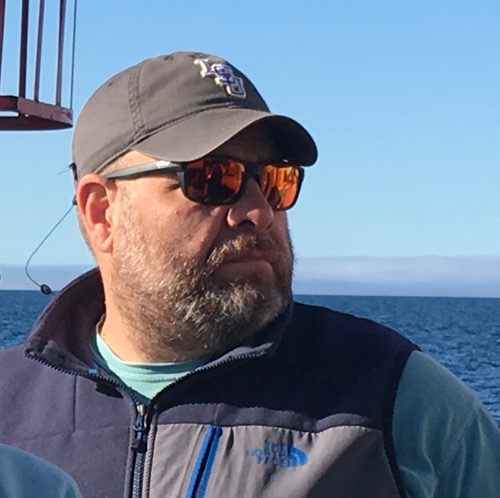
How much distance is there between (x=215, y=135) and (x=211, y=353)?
21.5 inches

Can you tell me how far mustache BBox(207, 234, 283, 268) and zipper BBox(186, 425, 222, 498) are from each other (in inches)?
16.4

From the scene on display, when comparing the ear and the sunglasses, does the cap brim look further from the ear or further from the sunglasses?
the ear

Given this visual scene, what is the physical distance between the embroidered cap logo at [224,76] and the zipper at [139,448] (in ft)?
2.82

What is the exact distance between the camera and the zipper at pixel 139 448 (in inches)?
111

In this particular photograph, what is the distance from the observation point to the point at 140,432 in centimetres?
288

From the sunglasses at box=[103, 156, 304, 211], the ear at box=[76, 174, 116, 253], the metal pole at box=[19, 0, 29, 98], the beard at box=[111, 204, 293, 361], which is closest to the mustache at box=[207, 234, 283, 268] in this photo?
the beard at box=[111, 204, 293, 361]

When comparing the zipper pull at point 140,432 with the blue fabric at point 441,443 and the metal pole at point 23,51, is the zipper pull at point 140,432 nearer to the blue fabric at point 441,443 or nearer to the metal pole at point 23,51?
the blue fabric at point 441,443

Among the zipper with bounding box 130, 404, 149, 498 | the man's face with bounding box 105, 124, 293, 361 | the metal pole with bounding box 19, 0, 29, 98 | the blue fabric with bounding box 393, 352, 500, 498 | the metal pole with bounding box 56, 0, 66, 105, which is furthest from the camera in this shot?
the metal pole with bounding box 56, 0, 66, 105

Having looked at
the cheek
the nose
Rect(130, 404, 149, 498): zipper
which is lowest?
Rect(130, 404, 149, 498): zipper

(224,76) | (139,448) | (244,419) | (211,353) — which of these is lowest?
(139,448)

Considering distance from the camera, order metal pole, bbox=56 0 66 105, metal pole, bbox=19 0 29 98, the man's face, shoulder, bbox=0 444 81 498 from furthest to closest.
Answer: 1. metal pole, bbox=56 0 66 105
2. metal pole, bbox=19 0 29 98
3. the man's face
4. shoulder, bbox=0 444 81 498

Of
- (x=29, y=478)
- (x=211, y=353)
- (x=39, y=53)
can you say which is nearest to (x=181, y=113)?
(x=211, y=353)

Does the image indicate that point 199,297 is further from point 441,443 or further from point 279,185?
point 441,443

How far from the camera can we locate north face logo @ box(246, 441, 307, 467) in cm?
275
